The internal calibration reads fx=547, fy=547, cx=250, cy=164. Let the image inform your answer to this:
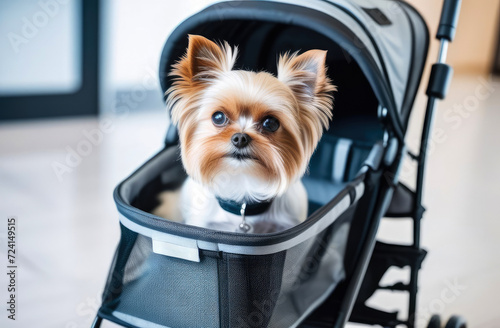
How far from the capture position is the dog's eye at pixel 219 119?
91 centimetres

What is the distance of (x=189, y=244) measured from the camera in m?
0.99

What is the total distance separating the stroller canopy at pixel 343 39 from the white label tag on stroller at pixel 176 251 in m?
0.37

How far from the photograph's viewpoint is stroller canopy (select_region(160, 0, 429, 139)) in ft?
3.67

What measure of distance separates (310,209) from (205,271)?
621mm

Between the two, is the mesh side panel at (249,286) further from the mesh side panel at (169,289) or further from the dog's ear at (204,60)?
the dog's ear at (204,60)

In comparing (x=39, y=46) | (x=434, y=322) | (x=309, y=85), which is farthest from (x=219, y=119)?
(x=39, y=46)

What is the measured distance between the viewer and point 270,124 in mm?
914

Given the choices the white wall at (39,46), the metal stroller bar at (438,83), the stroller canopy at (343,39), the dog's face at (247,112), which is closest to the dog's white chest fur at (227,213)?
the dog's face at (247,112)

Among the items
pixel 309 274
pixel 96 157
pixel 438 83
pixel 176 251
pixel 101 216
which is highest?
pixel 438 83

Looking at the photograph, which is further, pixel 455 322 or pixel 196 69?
pixel 455 322

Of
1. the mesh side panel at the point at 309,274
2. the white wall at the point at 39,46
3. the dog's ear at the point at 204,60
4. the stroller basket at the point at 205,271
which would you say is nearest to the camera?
the dog's ear at the point at 204,60

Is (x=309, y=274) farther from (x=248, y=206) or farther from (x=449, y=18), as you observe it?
(x=449, y=18)

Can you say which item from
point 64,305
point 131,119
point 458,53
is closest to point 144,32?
point 131,119

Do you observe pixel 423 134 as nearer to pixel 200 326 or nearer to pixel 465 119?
pixel 200 326
